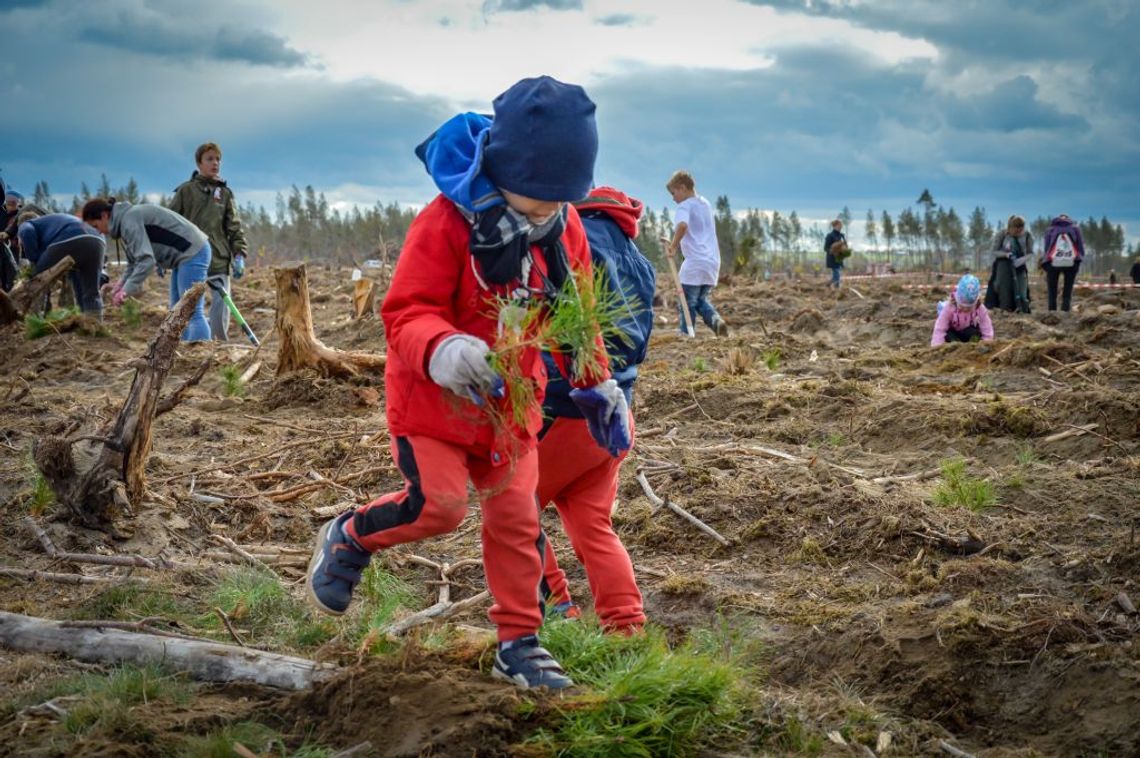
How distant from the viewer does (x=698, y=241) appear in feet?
42.5

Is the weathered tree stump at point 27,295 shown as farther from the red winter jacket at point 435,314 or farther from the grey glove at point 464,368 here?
the grey glove at point 464,368

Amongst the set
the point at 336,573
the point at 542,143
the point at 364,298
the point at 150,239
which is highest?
the point at 150,239

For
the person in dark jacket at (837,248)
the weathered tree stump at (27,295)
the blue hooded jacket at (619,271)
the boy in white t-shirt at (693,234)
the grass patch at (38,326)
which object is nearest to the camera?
the blue hooded jacket at (619,271)

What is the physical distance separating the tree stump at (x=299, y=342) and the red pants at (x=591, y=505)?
5860mm

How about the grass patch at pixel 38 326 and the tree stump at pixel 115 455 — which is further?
the grass patch at pixel 38 326

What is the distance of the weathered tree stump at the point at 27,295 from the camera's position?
12.2 metres

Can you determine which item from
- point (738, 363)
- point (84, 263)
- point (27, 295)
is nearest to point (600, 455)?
point (738, 363)

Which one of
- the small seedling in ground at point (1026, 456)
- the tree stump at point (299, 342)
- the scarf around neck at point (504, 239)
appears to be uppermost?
the scarf around neck at point (504, 239)

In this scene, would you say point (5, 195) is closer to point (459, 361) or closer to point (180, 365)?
point (180, 365)

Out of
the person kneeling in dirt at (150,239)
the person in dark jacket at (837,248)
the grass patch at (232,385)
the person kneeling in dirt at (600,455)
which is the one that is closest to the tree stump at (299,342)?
the grass patch at (232,385)

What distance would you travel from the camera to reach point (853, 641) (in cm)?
409

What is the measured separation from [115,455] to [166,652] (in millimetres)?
2035

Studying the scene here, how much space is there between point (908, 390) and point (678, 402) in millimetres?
2158

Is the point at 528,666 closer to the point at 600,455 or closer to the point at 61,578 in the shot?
the point at 600,455
